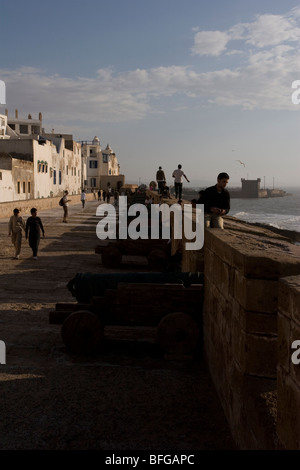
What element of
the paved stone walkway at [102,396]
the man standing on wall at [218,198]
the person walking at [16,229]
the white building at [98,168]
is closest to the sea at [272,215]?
the white building at [98,168]

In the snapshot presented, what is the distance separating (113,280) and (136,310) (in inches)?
20.7

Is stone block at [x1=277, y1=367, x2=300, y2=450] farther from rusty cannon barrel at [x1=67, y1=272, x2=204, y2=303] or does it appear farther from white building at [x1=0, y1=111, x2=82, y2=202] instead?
white building at [x1=0, y1=111, x2=82, y2=202]

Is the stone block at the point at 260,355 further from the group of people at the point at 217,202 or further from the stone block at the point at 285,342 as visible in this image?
the group of people at the point at 217,202

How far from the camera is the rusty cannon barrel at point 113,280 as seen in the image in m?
6.14

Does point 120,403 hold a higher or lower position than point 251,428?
lower

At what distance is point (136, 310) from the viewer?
5871mm

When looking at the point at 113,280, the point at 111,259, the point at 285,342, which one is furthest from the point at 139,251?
the point at 285,342

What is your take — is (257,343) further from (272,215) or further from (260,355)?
(272,215)

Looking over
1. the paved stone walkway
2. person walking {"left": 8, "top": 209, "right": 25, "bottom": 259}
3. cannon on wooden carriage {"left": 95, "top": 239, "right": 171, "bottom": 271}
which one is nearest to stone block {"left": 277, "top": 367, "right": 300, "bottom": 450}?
the paved stone walkway

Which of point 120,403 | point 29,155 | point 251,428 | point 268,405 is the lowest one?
point 120,403

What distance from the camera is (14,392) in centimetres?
460
